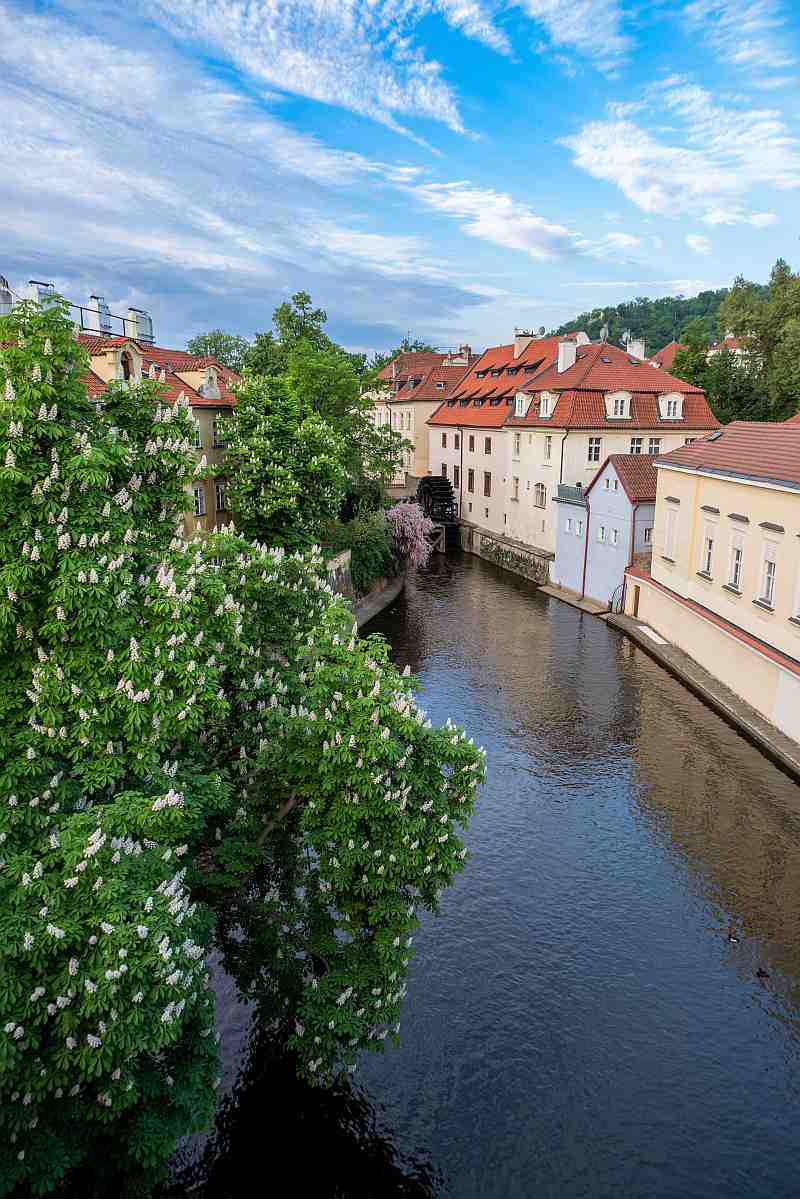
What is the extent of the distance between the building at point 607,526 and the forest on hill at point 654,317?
108284 millimetres

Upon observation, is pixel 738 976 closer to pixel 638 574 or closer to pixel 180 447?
pixel 180 447

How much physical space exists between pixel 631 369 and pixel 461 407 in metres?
18.8

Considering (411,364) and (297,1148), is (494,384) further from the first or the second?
(297,1148)

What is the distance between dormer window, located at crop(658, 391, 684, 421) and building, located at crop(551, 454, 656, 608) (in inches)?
320

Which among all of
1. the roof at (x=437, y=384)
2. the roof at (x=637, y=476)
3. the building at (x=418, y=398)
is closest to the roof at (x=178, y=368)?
the roof at (x=637, y=476)

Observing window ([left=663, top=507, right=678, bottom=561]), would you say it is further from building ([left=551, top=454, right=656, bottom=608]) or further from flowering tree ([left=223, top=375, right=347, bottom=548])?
flowering tree ([left=223, top=375, right=347, bottom=548])

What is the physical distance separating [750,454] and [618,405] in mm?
19237

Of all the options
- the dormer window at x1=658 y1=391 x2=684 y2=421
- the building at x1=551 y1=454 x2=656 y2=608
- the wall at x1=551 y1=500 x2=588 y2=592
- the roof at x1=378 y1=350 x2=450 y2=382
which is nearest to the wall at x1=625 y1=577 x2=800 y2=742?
the building at x1=551 y1=454 x2=656 y2=608

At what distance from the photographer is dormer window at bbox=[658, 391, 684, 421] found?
1836 inches

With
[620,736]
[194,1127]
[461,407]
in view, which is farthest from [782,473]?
[461,407]

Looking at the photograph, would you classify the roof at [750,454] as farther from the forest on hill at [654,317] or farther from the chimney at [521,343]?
the forest on hill at [654,317]

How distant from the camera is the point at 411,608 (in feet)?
141

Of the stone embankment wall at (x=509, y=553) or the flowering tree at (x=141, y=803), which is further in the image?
the stone embankment wall at (x=509, y=553)

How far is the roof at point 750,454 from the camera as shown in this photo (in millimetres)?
25236
